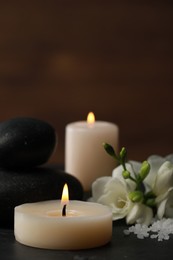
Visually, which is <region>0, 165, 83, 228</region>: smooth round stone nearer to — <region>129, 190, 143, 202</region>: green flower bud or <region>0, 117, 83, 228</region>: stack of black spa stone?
<region>0, 117, 83, 228</region>: stack of black spa stone

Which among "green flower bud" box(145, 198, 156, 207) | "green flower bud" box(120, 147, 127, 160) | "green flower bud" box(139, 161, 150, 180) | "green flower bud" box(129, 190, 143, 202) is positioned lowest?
"green flower bud" box(145, 198, 156, 207)

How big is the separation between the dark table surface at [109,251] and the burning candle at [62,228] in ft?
0.03

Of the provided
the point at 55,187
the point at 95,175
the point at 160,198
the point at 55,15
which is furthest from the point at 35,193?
the point at 55,15

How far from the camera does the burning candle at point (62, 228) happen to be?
105 centimetres

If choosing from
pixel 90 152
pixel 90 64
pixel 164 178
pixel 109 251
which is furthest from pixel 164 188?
pixel 90 64

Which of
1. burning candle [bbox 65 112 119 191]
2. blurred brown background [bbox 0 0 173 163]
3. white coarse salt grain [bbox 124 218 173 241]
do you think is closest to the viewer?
white coarse salt grain [bbox 124 218 173 241]

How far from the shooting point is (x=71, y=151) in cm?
157

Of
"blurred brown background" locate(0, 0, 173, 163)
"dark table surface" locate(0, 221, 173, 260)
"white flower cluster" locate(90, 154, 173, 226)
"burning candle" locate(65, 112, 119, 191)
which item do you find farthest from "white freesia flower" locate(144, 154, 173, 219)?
"blurred brown background" locate(0, 0, 173, 163)

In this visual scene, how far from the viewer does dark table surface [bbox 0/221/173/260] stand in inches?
39.7

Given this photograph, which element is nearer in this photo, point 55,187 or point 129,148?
point 55,187

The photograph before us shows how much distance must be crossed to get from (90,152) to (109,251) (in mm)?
516

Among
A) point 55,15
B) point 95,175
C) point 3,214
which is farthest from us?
point 55,15

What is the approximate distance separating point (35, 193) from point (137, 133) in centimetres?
126

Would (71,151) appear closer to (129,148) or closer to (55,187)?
(55,187)
